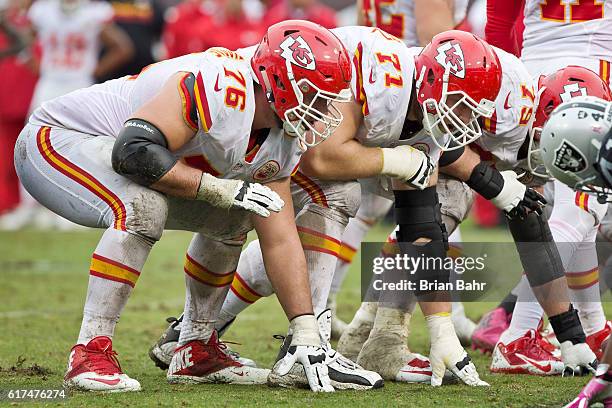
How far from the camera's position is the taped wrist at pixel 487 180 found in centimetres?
449

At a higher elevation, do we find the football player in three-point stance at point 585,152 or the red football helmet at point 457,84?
the red football helmet at point 457,84

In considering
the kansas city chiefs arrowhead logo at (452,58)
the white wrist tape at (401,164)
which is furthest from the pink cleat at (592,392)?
the kansas city chiefs arrowhead logo at (452,58)

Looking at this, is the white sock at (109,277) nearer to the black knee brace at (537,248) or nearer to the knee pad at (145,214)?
the knee pad at (145,214)

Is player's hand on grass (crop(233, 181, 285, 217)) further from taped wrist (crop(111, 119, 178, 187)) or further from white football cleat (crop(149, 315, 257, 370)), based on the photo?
white football cleat (crop(149, 315, 257, 370))

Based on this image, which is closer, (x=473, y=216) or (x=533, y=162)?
(x=533, y=162)

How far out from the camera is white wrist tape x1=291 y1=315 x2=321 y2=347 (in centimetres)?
410

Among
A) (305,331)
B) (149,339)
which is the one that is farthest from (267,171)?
(149,339)

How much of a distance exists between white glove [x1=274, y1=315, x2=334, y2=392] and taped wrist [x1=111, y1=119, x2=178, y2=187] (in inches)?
30.0

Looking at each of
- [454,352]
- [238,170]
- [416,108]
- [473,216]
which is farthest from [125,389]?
[473,216]

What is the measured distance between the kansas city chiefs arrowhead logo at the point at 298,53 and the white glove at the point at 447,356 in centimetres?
111

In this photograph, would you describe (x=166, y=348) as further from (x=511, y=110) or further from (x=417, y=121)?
(x=511, y=110)

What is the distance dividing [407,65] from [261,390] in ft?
4.56

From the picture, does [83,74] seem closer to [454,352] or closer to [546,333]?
[546,333]

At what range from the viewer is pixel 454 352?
424 cm
